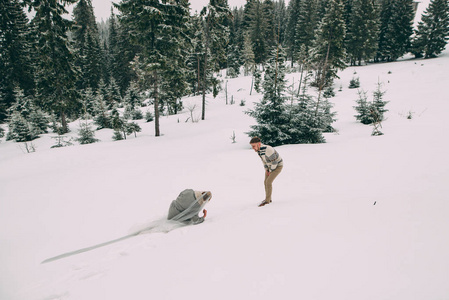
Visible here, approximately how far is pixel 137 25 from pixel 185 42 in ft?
12.9

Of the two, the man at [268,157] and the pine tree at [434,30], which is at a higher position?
the pine tree at [434,30]

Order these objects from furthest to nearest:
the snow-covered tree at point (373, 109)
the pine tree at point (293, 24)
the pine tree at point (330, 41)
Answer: the pine tree at point (293, 24) < the pine tree at point (330, 41) < the snow-covered tree at point (373, 109)

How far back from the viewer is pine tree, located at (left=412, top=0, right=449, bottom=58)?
36.1 m

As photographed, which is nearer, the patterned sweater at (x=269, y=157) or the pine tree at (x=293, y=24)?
the patterned sweater at (x=269, y=157)

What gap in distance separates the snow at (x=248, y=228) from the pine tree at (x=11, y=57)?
29295 mm

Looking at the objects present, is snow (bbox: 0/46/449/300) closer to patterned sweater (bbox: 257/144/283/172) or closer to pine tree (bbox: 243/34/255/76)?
patterned sweater (bbox: 257/144/283/172)

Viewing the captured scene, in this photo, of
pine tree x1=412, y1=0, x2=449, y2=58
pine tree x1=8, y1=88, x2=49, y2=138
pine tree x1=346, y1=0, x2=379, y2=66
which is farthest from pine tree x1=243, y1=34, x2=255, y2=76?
pine tree x1=8, y1=88, x2=49, y2=138

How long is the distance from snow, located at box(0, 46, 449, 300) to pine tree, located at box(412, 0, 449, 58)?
39880 mm

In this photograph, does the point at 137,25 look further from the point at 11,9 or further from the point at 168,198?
the point at 11,9

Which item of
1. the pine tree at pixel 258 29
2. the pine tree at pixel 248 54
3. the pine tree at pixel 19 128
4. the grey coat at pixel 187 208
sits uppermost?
the pine tree at pixel 258 29

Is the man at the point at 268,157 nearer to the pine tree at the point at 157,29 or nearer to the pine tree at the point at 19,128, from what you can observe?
the pine tree at the point at 157,29

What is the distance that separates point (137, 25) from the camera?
1684cm

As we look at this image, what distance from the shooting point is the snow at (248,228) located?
270 cm

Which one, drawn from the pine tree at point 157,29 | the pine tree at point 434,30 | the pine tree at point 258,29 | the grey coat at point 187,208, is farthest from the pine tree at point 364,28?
the grey coat at point 187,208
